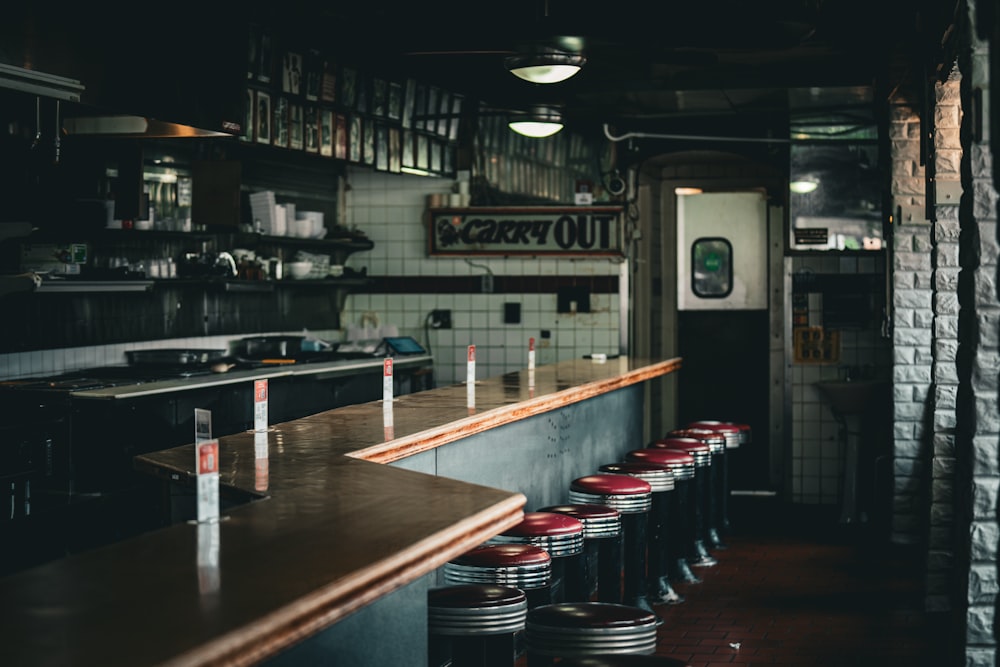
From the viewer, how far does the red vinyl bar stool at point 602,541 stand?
15.3 ft

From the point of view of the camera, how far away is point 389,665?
10.3 feet

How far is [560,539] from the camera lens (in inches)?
166

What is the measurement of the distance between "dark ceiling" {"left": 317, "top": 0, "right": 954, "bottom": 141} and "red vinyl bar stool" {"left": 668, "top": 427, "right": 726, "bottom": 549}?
2315mm

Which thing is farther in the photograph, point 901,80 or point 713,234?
point 713,234

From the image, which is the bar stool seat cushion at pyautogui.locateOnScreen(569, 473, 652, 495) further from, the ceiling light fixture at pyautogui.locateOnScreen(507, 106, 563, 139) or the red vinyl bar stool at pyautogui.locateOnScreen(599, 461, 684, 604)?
the ceiling light fixture at pyautogui.locateOnScreen(507, 106, 563, 139)

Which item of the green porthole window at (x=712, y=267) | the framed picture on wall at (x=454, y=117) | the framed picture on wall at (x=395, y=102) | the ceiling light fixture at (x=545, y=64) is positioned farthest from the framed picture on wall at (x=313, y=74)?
the green porthole window at (x=712, y=267)

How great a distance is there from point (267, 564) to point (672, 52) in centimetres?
586

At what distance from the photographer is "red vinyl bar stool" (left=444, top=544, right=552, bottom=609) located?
3754 millimetres

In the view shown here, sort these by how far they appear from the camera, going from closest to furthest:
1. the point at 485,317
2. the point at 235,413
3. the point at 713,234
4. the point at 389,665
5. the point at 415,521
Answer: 1. the point at 415,521
2. the point at 389,665
3. the point at 235,413
4. the point at 485,317
5. the point at 713,234

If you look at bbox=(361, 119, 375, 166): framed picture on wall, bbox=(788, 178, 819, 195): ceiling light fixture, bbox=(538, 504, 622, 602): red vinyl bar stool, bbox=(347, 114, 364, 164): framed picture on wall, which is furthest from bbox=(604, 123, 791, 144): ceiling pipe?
bbox=(538, 504, 622, 602): red vinyl bar stool

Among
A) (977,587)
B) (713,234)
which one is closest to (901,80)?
(977,587)

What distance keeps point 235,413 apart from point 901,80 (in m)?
4.29

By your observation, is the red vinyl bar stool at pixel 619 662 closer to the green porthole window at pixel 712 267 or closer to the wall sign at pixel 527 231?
the wall sign at pixel 527 231

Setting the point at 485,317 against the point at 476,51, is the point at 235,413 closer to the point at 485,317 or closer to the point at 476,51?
the point at 476,51
